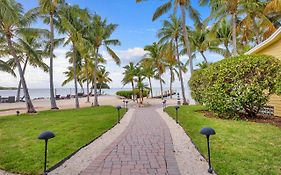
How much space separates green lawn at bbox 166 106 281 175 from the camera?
15.3 feet

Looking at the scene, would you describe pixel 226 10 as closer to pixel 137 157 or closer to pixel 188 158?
pixel 188 158

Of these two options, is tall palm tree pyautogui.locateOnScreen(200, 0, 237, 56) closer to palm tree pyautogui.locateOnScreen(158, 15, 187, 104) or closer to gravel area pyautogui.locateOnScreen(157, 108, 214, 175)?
palm tree pyautogui.locateOnScreen(158, 15, 187, 104)

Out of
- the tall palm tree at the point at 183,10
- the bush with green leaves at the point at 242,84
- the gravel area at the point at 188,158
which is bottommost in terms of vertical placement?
the gravel area at the point at 188,158

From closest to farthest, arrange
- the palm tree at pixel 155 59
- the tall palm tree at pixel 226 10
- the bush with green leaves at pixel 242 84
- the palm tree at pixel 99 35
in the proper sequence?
the bush with green leaves at pixel 242 84, the tall palm tree at pixel 226 10, the palm tree at pixel 99 35, the palm tree at pixel 155 59

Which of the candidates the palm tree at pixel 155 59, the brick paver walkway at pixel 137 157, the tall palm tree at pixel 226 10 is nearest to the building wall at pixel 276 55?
the tall palm tree at pixel 226 10

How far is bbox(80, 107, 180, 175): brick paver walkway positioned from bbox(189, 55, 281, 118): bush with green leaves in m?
4.23

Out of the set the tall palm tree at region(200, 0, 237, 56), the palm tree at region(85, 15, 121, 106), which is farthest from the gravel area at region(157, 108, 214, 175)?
the palm tree at region(85, 15, 121, 106)

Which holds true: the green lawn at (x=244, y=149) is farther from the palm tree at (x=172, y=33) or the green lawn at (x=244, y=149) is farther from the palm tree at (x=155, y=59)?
the palm tree at (x=155, y=59)

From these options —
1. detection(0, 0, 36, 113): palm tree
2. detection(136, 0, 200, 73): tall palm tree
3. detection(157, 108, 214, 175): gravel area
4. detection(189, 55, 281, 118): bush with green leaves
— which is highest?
detection(136, 0, 200, 73): tall palm tree

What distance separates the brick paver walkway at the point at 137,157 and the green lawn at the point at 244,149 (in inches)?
36.6

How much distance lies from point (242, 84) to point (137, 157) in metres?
6.78

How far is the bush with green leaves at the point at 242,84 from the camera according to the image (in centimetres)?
995

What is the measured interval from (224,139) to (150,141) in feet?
7.30

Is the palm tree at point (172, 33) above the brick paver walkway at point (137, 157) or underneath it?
above
